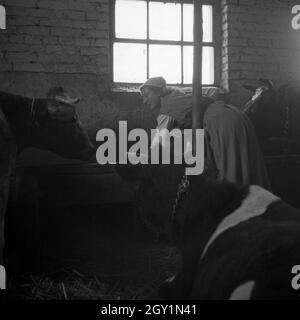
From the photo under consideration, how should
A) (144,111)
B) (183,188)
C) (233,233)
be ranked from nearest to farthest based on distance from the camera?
(233,233) < (183,188) < (144,111)

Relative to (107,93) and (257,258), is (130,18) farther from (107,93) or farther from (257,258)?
(257,258)

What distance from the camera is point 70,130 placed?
13.7ft

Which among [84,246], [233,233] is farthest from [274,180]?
[233,233]

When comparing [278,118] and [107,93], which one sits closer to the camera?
[107,93]

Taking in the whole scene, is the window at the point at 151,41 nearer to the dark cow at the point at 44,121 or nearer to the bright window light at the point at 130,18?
the bright window light at the point at 130,18

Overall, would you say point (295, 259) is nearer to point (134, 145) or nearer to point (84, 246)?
point (84, 246)

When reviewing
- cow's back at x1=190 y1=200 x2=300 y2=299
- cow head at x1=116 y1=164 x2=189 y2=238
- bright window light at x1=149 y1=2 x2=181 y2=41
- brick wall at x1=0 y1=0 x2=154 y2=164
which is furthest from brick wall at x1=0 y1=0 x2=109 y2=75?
cow's back at x1=190 y1=200 x2=300 y2=299

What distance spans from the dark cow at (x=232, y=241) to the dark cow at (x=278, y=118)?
2.90m

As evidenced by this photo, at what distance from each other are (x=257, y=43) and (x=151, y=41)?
1463 millimetres

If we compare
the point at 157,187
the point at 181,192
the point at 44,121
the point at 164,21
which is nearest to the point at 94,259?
the point at 44,121

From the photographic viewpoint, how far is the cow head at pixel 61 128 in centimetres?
398

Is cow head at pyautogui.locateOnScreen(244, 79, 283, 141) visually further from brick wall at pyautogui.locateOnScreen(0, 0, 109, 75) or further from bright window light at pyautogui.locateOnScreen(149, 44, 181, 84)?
brick wall at pyautogui.locateOnScreen(0, 0, 109, 75)

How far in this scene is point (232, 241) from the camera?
2062 millimetres

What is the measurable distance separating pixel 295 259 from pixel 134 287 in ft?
6.78
